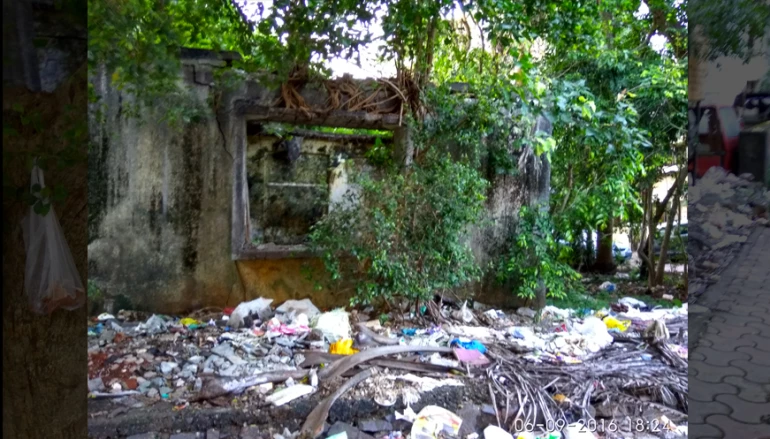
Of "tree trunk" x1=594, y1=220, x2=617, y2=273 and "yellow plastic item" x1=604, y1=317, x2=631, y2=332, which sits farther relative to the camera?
"tree trunk" x1=594, y1=220, x2=617, y2=273

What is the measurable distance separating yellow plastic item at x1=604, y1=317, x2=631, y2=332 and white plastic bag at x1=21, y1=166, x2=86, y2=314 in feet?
15.3

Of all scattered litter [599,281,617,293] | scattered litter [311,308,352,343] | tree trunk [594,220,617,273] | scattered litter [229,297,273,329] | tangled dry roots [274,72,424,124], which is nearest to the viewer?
scattered litter [311,308,352,343]

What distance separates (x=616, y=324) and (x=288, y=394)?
127 inches

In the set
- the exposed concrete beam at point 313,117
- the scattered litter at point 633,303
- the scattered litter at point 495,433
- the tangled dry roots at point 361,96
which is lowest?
the scattered litter at point 633,303

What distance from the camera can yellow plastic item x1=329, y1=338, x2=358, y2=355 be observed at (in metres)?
3.95

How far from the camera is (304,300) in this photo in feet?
16.9

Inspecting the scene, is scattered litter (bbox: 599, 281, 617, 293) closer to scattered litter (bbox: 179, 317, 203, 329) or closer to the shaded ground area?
the shaded ground area

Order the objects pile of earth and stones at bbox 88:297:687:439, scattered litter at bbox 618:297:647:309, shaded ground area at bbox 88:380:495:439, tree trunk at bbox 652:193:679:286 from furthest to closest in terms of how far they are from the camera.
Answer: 1. tree trunk at bbox 652:193:679:286
2. scattered litter at bbox 618:297:647:309
3. pile of earth and stones at bbox 88:297:687:439
4. shaded ground area at bbox 88:380:495:439

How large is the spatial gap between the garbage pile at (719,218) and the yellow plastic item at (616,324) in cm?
407

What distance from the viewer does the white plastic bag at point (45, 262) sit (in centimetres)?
142

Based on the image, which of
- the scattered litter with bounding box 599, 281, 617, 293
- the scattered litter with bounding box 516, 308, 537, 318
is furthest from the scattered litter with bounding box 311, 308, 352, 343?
the scattered litter with bounding box 599, 281, 617, 293

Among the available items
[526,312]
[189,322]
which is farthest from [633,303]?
[189,322]

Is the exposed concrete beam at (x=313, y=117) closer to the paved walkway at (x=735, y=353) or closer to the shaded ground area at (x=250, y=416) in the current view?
the shaded ground area at (x=250, y=416)

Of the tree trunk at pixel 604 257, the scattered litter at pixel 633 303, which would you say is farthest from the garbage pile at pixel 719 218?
the tree trunk at pixel 604 257
